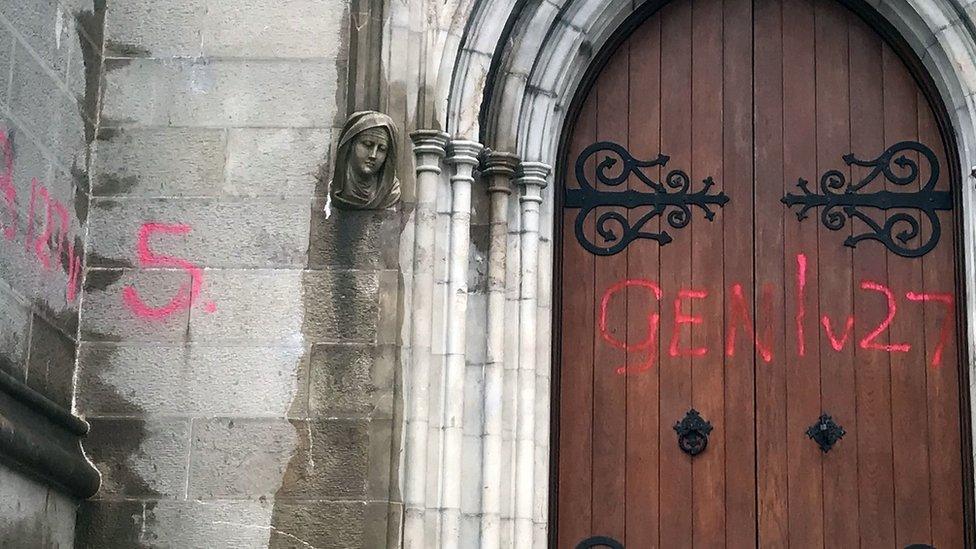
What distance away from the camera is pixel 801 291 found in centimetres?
615

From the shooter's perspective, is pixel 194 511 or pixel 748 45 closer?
pixel 194 511

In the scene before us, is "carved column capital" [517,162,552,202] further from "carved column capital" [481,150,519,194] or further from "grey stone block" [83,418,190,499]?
"grey stone block" [83,418,190,499]

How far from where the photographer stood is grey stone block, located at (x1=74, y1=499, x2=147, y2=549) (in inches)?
219

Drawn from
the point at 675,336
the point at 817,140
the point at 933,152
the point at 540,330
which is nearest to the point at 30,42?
the point at 540,330

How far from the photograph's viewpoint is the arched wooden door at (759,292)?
5977 mm

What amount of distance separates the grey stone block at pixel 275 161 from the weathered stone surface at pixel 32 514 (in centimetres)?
138

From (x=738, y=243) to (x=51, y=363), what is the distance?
2856mm

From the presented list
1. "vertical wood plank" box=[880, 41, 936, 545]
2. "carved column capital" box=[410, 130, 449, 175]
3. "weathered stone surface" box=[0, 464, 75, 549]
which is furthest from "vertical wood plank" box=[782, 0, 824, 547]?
"weathered stone surface" box=[0, 464, 75, 549]

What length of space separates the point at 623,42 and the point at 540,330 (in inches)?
54.6

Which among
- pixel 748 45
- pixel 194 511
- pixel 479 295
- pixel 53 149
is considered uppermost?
pixel 748 45

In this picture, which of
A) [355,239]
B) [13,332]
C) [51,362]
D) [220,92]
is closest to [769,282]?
[355,239]

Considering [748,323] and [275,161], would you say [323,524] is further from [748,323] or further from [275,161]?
[748,323]

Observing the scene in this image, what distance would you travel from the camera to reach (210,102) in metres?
5.94

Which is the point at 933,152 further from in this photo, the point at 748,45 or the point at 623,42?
the point at 623,42
